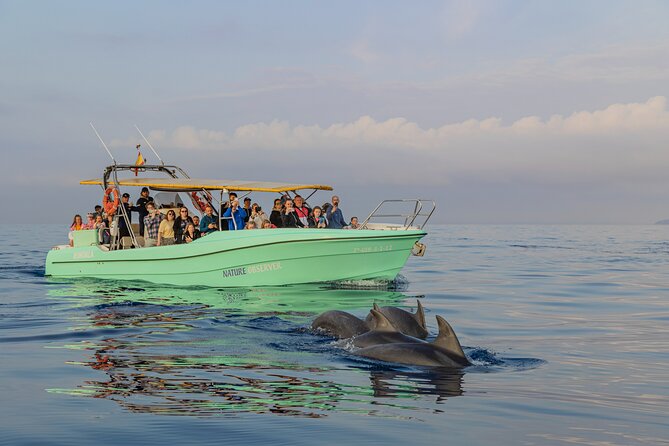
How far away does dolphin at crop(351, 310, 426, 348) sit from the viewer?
11.7m

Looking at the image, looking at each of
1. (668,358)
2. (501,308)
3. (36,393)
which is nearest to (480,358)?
(668,358)

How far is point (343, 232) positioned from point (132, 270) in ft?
21.2

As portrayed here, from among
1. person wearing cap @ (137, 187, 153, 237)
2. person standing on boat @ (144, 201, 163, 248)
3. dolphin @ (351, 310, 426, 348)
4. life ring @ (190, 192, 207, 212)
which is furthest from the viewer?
life ring @ (190, 192, 207, 212)

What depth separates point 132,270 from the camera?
23.6 meters

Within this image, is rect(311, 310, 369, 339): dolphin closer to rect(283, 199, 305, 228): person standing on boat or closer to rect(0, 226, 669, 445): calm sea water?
rect(0, 226, 669, 445): calm sea water

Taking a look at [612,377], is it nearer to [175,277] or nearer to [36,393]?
[36,393]

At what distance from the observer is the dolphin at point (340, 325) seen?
13.6 meters

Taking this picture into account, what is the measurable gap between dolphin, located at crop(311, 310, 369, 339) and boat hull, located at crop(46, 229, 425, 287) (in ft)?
23.5

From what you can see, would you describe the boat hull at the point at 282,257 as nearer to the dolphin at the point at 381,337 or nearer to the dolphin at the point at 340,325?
the dolphin at the point at 340,325

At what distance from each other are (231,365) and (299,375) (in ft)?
3.74

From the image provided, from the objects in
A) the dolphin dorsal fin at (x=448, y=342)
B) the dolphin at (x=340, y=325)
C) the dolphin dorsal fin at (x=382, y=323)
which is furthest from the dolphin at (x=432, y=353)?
the dolphin at (x=340, y=325)

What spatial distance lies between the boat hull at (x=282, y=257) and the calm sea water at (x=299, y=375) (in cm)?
75

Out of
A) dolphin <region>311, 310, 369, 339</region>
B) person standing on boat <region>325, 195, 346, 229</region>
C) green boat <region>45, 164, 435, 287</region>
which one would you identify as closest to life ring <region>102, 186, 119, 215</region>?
green boat <region>45, 164, 435, 287</region>

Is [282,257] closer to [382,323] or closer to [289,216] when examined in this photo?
[289,216]
